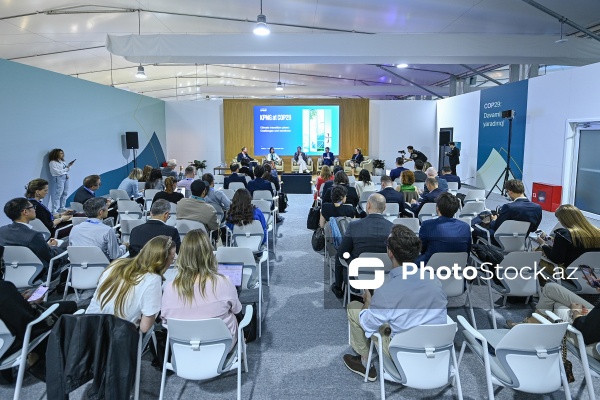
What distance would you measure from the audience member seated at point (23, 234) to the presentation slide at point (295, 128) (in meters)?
13.5

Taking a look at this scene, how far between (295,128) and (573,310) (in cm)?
1464

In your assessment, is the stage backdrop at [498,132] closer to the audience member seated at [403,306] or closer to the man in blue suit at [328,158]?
the man in blue suit at [328,158]

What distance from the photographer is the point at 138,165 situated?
13656 millimetres

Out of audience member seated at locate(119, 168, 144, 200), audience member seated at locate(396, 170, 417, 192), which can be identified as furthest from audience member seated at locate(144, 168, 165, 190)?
audience member seated at locate(396, 170, 417, 192)

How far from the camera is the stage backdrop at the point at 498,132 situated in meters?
10.6

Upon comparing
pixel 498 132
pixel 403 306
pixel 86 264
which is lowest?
pixel 86 264

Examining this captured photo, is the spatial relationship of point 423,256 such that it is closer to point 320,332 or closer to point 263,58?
point 320,332

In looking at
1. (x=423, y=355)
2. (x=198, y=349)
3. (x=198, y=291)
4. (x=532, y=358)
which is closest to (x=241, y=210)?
(x=198, y=291)

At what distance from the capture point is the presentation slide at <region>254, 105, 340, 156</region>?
667 inches

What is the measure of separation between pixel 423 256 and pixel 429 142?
14074mm

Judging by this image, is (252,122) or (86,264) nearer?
(86,264)

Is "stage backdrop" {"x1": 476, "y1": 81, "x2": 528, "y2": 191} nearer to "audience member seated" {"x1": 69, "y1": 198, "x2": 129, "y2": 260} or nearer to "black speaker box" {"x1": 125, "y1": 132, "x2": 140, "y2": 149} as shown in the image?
"audience member seated" {"x1": 69, "y1": 198, "x2": 129, "y2": 260}

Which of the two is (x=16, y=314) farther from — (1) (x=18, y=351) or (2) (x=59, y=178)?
(2) (x=59, y=178)

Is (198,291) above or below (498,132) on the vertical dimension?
below
